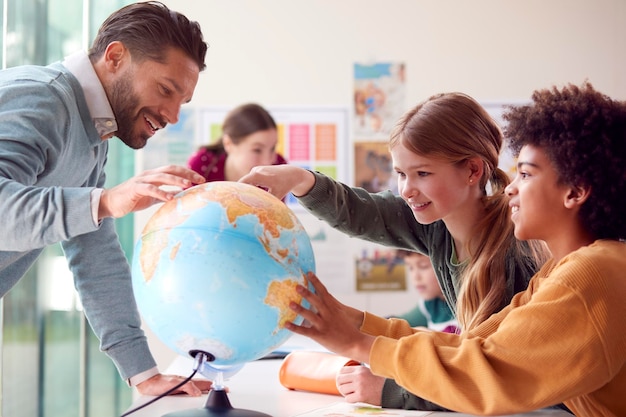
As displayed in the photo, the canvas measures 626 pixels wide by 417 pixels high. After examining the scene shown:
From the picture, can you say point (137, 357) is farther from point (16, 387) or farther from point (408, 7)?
point (408, 7)

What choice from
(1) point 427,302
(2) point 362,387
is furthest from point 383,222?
(1) point 427,302

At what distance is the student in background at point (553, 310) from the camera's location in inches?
49.1

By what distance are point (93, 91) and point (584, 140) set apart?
1.08 m

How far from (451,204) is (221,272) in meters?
0.73

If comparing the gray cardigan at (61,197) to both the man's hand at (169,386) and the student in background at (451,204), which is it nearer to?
the man's hand at (169,386)

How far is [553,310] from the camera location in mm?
1258

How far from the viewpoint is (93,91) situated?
1776 mm

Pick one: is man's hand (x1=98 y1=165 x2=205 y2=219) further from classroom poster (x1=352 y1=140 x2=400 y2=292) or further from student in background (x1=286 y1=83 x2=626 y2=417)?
classroom poster (x1=352 y1=140 x2=400 y2=292)

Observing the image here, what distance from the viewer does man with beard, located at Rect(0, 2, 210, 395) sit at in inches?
59.6

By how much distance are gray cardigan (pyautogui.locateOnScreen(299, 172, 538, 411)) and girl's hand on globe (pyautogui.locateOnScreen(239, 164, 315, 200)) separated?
0.08 feet

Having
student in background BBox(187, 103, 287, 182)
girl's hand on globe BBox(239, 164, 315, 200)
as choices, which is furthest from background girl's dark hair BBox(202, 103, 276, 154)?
girl's hand on globe BBox(239, 164, 315, 200)

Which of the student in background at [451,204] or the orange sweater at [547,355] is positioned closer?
the orange sweater at [547,355]

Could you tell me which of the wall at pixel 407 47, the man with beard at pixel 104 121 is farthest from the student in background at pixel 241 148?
the man with beard at pixel 104 121

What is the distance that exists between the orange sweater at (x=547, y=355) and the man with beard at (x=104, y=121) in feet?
1.85
